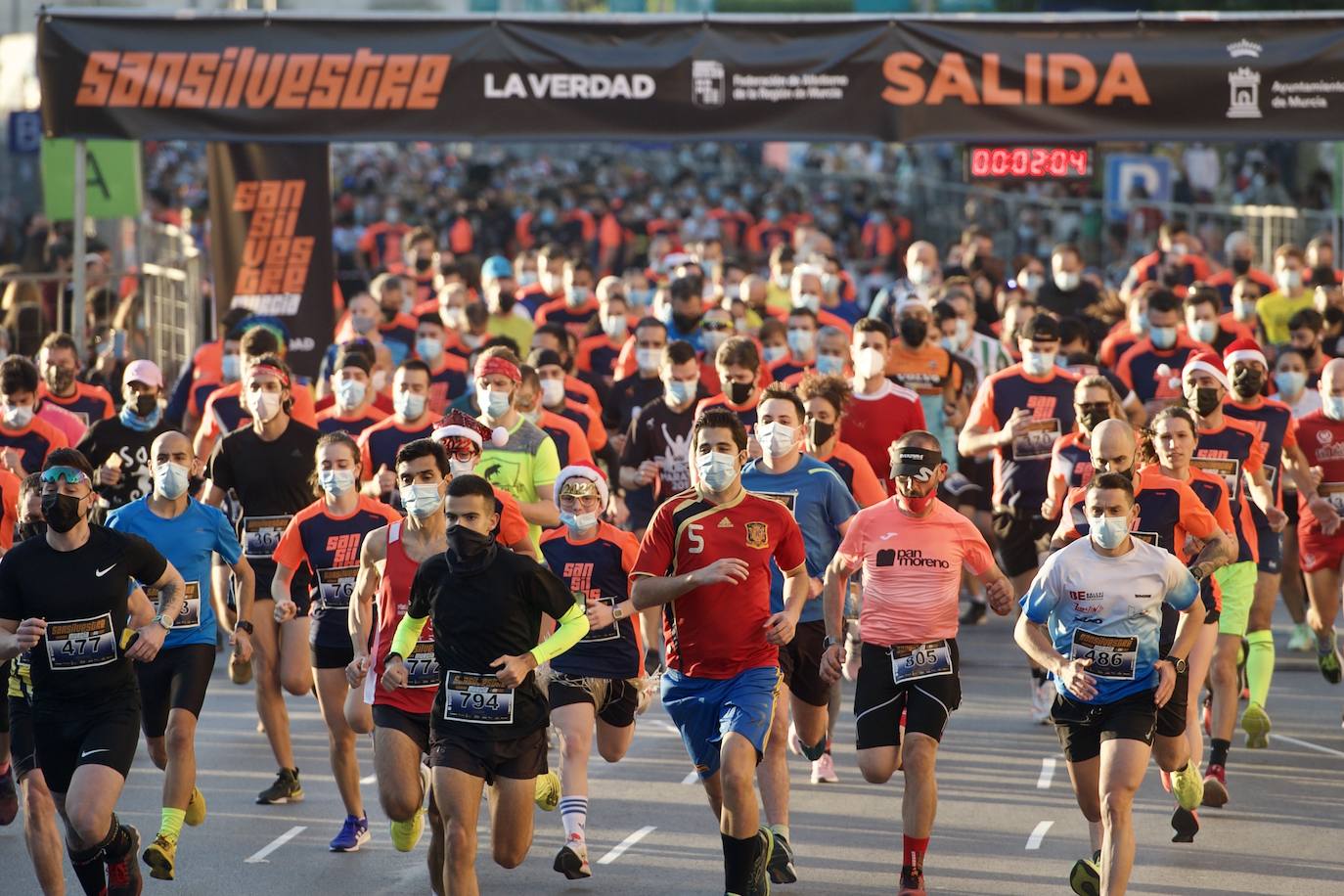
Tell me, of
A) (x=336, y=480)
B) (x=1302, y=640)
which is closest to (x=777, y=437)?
(x=336, y=480)

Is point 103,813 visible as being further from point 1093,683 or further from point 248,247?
point 248,247

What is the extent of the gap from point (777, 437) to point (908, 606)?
113 centimetres

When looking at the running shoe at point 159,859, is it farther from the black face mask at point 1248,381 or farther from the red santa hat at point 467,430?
the black face mask at point 1248,381

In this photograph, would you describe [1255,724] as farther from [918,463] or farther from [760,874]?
[760,874]

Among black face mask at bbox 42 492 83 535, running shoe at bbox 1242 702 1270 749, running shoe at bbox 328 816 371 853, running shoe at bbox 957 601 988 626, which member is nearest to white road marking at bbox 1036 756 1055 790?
running shoe at bbox 1242 702 1270 749

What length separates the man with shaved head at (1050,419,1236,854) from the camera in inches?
398

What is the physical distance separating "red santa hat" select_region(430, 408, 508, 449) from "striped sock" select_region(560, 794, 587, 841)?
5.23ft

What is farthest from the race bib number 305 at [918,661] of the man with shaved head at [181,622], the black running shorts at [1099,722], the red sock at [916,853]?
the man with shaved head at [181,622]

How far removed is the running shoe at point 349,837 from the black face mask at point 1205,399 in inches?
186

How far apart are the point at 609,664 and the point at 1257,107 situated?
28.5 ft

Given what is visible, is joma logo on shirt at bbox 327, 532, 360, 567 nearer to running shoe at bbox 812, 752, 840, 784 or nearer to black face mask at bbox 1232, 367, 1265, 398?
running shoe at bbox 812, 752, 840, 784

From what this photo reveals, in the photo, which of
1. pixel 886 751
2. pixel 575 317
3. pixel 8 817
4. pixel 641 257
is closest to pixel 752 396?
pixel 886 751

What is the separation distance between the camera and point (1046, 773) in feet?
40.0

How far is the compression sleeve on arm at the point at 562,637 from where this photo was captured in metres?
8.45
